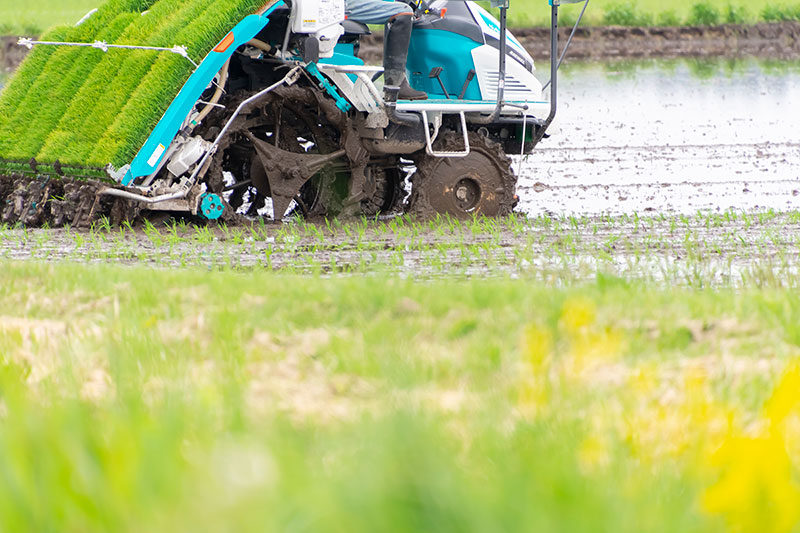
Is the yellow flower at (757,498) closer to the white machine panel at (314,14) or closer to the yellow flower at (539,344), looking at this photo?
the yellow flower at (539,344)

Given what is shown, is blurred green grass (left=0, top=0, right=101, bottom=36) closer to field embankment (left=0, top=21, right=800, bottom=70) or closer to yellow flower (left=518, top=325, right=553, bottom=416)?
field embankment (left=0, top=21, right=800, bottom=70)

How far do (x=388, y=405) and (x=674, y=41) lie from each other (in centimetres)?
2820

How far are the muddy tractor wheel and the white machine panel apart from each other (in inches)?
59.8

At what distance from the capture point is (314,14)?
26.0ft

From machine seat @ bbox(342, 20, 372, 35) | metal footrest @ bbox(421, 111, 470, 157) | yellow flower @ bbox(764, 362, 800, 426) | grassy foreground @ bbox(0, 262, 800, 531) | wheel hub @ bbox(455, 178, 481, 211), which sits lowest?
grassy foreground @ bbox(0, 262, 800, 531)

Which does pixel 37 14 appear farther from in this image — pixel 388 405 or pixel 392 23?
pixel 388 405

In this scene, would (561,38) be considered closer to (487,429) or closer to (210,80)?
(210,80)

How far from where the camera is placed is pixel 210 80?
7727 mm

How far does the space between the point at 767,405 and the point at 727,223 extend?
607 cm

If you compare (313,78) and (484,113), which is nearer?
(313,78)

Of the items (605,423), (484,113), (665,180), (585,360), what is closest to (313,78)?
(484,113)

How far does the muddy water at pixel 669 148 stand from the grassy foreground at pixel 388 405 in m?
5.35

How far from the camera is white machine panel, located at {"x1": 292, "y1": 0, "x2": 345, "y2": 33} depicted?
25.9ft

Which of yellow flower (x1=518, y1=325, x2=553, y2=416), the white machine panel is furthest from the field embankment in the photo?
yellow flower (x1=518, y1=325, x2=553, y2=416)
